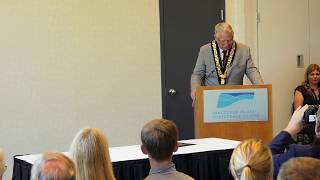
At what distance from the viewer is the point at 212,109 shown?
4738 mm

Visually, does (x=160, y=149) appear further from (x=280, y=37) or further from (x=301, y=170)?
(x=280, y=37)

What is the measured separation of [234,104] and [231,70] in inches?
26.6

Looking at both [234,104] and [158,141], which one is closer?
[158,141]

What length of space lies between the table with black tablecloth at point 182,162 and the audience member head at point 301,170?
64.7 inches

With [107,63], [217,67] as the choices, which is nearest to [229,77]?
[217,67]

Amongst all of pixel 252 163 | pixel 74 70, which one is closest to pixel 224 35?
pixel 74 70

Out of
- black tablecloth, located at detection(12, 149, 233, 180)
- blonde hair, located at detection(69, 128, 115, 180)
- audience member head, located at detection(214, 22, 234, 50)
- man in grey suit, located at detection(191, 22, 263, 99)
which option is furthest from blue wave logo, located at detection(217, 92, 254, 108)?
blonde hair, located at detection(69, 128, 115, 180)

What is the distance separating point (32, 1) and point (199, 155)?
10.2 feet

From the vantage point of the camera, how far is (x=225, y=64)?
536 cm

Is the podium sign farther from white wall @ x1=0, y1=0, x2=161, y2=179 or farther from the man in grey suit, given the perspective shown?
white wall @ x1=0, y1=0, x2=161, y2=179

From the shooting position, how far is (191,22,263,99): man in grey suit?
5344 mm

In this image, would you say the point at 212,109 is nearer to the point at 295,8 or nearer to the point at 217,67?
the point at 217,67

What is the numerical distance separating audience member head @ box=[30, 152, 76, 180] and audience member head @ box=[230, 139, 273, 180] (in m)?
0.68

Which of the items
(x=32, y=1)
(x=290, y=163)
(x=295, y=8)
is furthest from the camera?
(x=295, y=8)
